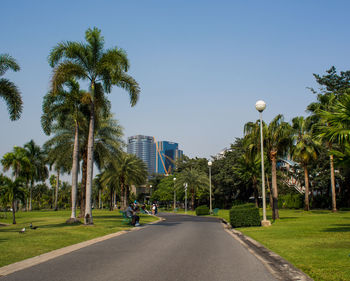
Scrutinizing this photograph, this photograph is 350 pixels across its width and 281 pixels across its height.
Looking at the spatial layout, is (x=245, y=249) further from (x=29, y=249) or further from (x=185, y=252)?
(x=29, y=249)

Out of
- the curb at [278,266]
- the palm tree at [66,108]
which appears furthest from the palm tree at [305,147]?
the curb at [278,266]

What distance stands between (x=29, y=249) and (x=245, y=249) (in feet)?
21.8

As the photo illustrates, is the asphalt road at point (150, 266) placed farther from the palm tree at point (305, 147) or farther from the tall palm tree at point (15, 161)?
the tall palm tree at point (15, 161)

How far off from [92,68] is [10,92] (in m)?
5.62

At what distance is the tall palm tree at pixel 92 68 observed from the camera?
2170 cm

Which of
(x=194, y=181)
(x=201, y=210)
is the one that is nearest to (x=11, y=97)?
(x=201, y=210)

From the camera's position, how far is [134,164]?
53531 mm

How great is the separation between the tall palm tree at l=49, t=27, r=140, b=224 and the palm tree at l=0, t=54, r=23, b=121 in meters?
3.22

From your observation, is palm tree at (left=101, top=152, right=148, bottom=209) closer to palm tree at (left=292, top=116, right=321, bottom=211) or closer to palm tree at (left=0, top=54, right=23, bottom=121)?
palm tree at (left=292, top=116, right=321, bottom=211)

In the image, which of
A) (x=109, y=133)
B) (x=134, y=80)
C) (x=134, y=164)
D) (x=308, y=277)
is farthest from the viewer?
(x=134, y=164)

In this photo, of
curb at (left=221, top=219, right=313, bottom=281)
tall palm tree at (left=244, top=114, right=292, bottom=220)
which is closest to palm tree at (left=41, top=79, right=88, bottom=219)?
tall palm tree at (left=244, top=114, right=292, bottom=220)

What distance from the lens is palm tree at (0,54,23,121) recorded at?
22.8m

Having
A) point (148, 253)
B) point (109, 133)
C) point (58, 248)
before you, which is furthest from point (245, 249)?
point (109, 133)

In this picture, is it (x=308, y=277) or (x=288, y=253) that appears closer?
(x=308, y=277)
